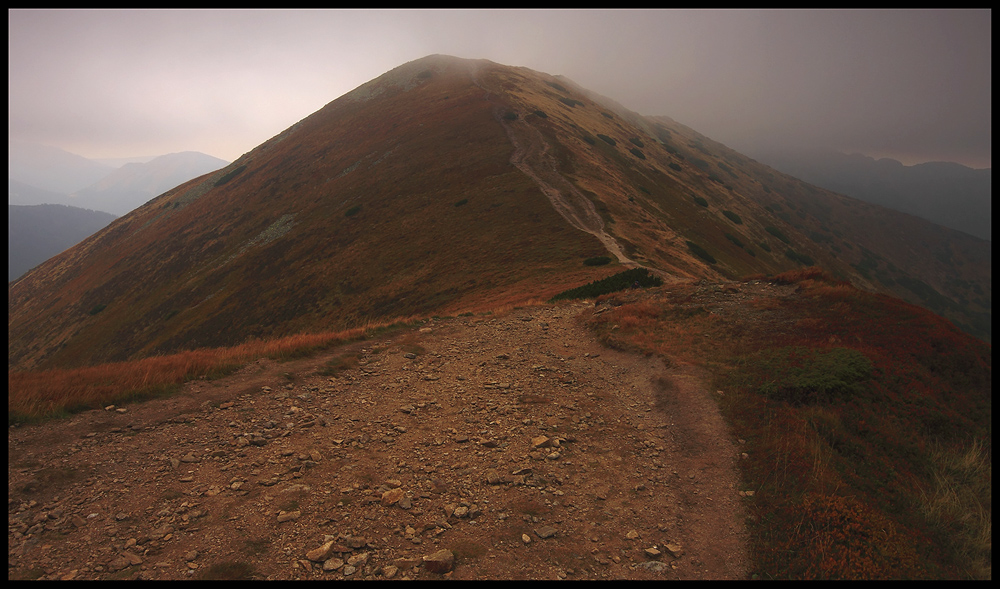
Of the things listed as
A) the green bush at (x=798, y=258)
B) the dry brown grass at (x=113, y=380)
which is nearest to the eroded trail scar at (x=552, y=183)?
the dry brown grass at (x=113, y=380)

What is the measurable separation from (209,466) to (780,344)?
45.3 feet

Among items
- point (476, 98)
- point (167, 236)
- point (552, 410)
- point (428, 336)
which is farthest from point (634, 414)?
point (167, 236)

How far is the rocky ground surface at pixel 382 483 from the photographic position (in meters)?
5.29

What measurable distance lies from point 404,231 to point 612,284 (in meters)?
23.3

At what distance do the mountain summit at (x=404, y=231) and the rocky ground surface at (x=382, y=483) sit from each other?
11.6 m

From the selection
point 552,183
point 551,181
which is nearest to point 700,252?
point 552,183

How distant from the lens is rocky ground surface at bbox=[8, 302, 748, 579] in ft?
17.4

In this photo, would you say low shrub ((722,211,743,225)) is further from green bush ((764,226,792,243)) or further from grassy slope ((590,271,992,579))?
grassy slope ((590,271,992,579))

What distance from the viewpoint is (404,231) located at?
3728 cm

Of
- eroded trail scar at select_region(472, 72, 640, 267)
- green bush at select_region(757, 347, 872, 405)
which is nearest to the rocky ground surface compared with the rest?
green bush at select_region(757, 347, 872, 405)

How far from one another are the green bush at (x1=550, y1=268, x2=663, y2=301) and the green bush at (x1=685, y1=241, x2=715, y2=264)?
1665 centimetres

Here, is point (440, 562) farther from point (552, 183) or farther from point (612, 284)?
point (552, 183)

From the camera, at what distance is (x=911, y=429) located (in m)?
7.89

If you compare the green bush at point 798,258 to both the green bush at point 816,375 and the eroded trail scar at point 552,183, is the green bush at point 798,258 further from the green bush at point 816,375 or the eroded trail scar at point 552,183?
the green bush at point 816,375
